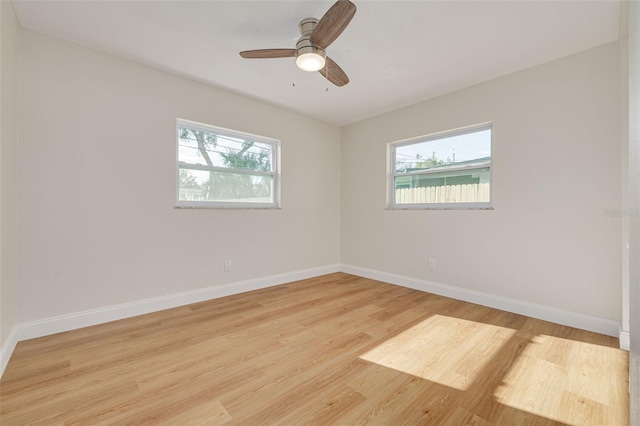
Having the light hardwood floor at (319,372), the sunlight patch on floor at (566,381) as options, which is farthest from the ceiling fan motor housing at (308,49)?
the sunlight patch on floor at (566,381)

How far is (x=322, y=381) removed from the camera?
5.41 ft

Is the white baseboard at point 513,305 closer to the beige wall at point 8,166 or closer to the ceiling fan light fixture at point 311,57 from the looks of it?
the ceiling fan light fixture at point 311,57

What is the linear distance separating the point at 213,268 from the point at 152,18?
2392mm

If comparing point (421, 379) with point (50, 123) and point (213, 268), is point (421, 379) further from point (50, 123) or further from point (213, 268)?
point (50, 123)

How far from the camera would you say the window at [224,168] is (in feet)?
9.94

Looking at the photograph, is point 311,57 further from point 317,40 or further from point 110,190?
point 110,190

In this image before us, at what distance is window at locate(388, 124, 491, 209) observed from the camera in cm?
306

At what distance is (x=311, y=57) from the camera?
79.4 inches

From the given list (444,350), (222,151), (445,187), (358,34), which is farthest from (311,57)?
(444,350)

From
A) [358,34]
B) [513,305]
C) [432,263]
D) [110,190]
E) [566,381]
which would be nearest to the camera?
[566,381]

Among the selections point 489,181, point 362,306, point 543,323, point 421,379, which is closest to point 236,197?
point 362,306

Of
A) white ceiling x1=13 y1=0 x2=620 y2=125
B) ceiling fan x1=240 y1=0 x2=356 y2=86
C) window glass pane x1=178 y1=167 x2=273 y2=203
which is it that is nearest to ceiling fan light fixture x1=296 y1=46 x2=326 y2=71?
ceiling fan x1=240 y1=0 x2=356 y2=86

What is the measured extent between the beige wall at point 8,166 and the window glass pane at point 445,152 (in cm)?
386

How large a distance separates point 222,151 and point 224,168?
0.21m
